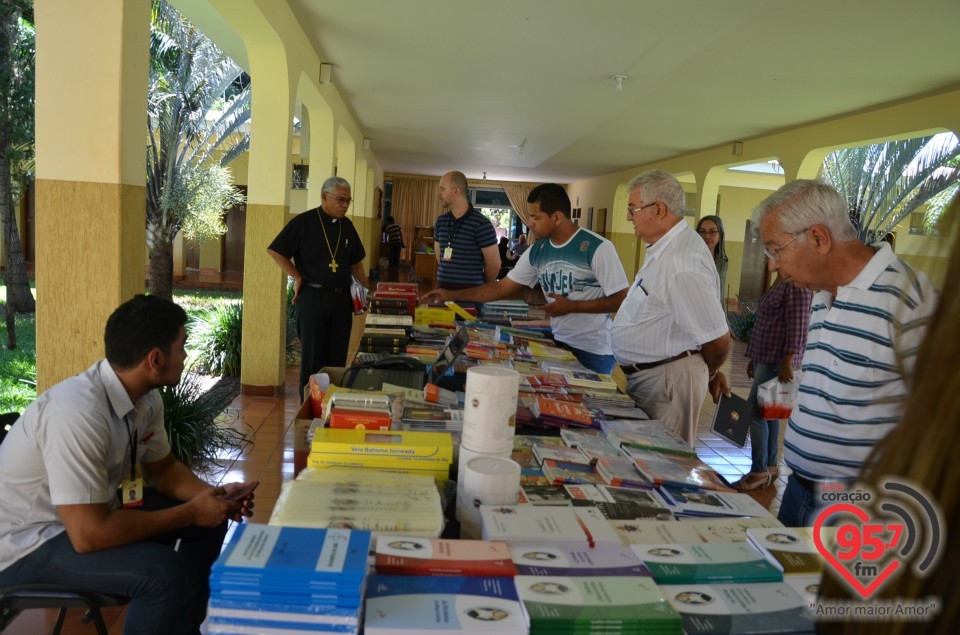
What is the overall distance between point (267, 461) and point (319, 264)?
5.01 ft

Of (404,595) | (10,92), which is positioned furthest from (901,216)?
(10,92)

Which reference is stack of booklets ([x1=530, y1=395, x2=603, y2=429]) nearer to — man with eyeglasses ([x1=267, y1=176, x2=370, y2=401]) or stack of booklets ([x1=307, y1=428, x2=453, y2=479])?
stack of booklets ([x1=307, y1=428, x2=453, y2=479])

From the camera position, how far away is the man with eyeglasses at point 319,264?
16.6 feet

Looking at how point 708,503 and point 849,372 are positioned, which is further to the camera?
point 849,372

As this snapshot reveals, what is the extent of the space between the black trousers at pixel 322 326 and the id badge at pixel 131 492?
299 cm

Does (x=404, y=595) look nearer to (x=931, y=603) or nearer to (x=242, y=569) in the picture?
(x=242, y=569)

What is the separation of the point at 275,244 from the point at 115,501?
3.20m

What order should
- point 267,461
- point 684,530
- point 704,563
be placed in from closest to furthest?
point 704,563, point 684,530, point 267,461

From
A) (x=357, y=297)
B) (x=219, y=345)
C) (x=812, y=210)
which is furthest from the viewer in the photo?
(x=219, y=345)

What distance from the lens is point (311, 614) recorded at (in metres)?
0.98

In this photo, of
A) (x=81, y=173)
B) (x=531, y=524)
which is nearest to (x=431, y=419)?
(x=531, y=524)

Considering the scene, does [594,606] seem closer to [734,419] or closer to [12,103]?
[734,419]

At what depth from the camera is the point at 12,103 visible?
302 inches

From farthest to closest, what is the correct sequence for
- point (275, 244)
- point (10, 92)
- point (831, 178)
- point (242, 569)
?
point (831, 178), point (10, 92), point (275, 244), point (242, 569)
